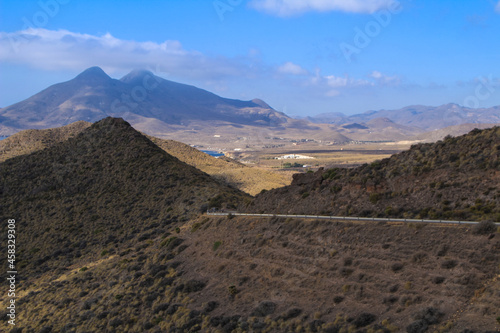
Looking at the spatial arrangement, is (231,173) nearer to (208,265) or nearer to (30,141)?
(30,141)

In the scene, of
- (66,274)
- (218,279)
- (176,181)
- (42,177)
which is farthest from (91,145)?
(218,279)

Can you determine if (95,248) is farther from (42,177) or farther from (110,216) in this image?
(42,177)

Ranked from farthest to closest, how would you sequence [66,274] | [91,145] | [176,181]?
[91,145] < [176,181] < [66,274]

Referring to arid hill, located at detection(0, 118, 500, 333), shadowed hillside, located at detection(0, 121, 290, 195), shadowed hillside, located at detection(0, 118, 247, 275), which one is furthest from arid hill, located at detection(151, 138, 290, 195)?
arid hill, located at detection(0, 118, 500, 333)

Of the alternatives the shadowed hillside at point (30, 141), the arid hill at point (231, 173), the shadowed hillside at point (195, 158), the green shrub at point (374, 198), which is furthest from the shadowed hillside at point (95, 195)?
the arid hill at point (231, 173)

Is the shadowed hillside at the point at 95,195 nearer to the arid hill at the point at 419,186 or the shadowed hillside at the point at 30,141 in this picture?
the arid hill at the point at 419,186

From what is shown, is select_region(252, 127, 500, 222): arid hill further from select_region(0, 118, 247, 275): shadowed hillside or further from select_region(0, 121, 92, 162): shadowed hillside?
select_region(0, 121, 92, 162): shadowed hillside

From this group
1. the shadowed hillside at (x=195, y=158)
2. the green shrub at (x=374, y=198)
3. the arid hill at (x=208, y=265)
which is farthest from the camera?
the shadowed hillside at (x=195, y=158)

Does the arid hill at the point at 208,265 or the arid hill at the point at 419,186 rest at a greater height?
the arid hill at the point at 419,186

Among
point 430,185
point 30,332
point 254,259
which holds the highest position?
point 430,185
